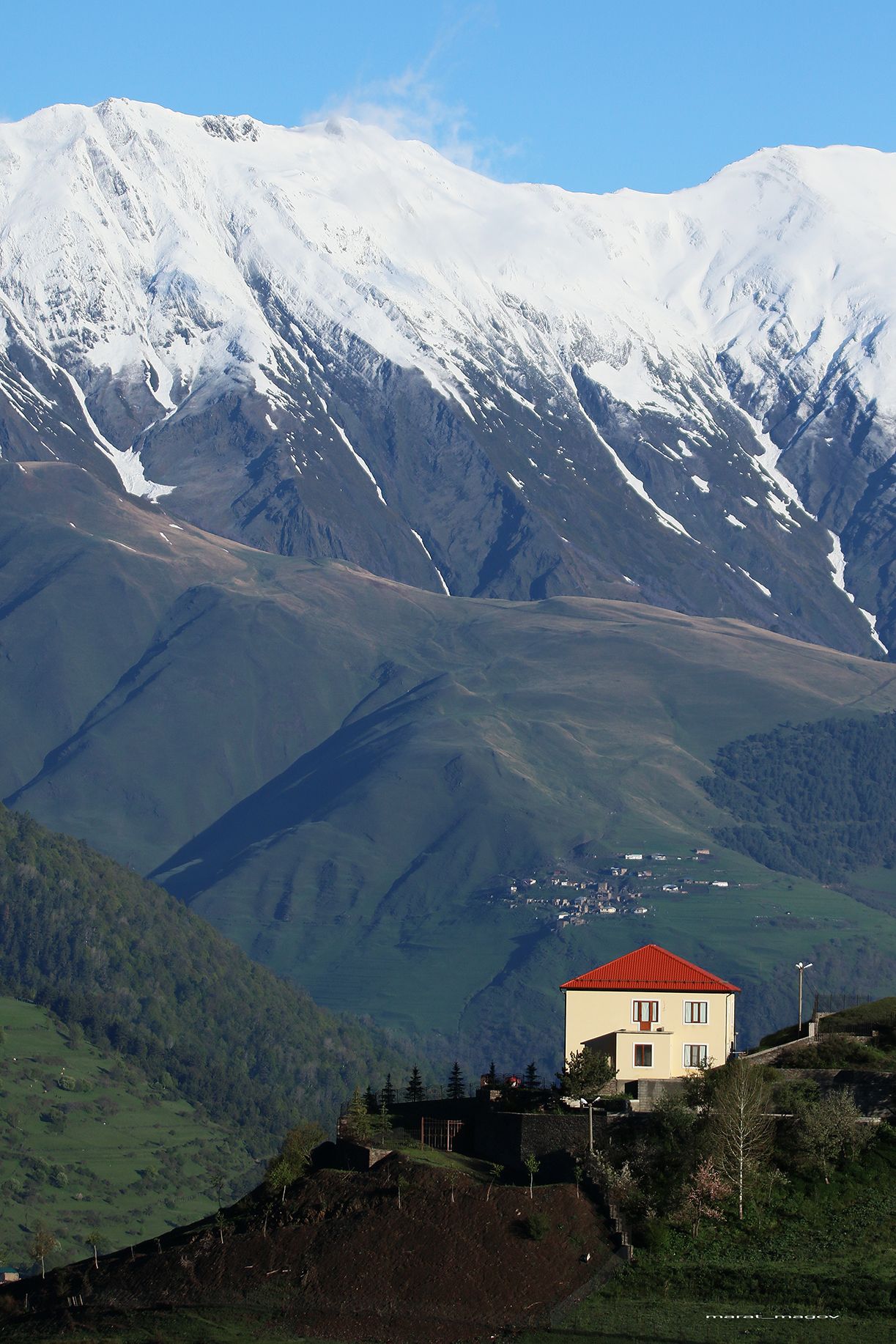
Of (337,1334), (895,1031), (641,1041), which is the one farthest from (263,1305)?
(895,1031)

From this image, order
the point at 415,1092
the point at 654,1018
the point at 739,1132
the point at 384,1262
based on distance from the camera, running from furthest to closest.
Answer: the point at 415,1092
the point at 654,1018
the point at 739,1132
the point at 384,1262

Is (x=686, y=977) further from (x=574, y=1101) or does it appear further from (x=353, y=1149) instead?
(x=353, y=1149)

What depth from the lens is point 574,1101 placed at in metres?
97.3

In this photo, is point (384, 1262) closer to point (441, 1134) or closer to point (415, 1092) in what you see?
point (441, 1134)

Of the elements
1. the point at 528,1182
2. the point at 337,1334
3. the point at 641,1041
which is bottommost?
the point at 337,1334

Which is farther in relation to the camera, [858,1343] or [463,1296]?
[463,1296]

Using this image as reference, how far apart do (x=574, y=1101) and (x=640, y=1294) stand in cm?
1417

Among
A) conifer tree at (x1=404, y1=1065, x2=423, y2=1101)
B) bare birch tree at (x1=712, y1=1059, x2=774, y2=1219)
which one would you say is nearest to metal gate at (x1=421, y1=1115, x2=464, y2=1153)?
bare birch tree at (x1=712, y1=1059, x2=774, y2=1219)

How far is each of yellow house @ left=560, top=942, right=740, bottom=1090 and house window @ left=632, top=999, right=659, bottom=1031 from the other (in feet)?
0.11

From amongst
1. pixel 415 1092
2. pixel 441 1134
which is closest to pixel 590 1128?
pixel 441 1134

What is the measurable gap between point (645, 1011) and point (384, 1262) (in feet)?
73.0

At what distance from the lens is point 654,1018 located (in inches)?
4146

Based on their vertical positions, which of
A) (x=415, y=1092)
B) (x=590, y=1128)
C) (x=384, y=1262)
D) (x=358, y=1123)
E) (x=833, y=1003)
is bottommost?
(x=384, y=1262)

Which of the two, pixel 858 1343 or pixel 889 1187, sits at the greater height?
pixel 889 1187
